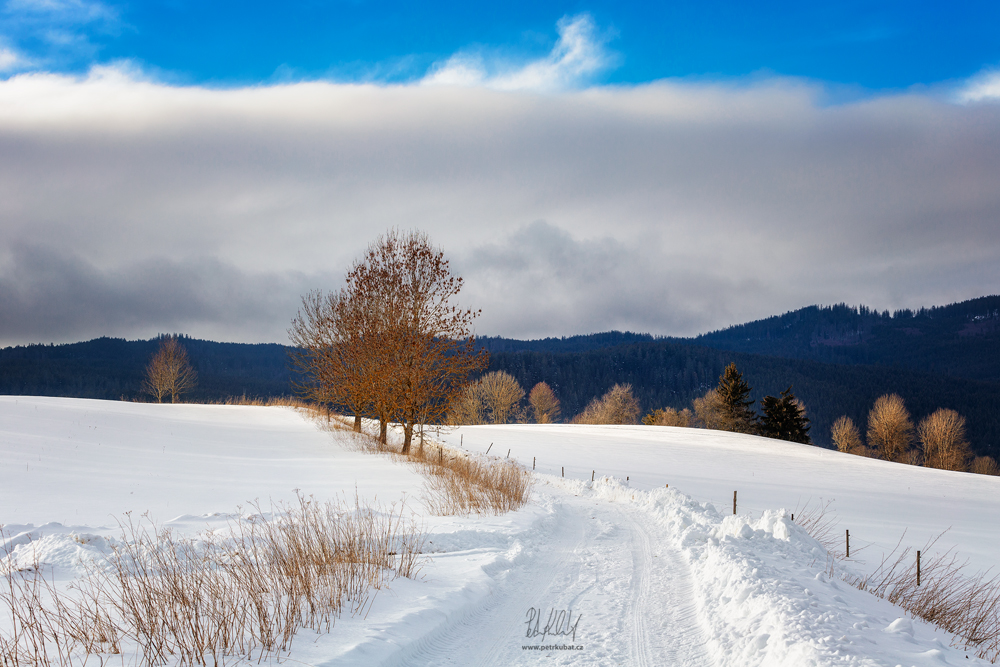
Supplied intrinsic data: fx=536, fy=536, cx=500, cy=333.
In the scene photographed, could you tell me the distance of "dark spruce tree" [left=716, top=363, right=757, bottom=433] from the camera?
220 ft

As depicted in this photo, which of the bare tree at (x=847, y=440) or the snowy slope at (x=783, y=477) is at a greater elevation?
the snowy slope at (x=783, y=477)

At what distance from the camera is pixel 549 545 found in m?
10.8

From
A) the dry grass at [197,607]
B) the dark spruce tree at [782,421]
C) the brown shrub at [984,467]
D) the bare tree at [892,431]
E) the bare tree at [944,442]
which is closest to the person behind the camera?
the dry grass at [197,607]

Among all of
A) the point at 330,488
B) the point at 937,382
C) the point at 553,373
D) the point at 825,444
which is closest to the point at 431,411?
the point at 330,488

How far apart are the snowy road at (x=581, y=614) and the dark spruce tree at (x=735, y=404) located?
62.2 m

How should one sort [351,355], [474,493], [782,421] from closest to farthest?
[474,493] < [351,355] < [782,421]

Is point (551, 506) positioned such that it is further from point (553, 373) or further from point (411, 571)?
point (553, 373)

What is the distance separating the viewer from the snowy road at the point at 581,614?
5461 mm

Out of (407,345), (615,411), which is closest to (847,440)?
(615,411)

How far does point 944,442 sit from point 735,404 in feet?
111

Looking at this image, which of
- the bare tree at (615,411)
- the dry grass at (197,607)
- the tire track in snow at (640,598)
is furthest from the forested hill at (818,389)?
the dry grass at (197,607)

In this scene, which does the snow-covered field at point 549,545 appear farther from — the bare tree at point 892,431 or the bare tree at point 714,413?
the bare tree at point 892,431

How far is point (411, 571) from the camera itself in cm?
784

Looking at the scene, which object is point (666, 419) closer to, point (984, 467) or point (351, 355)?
point (984, 467)
